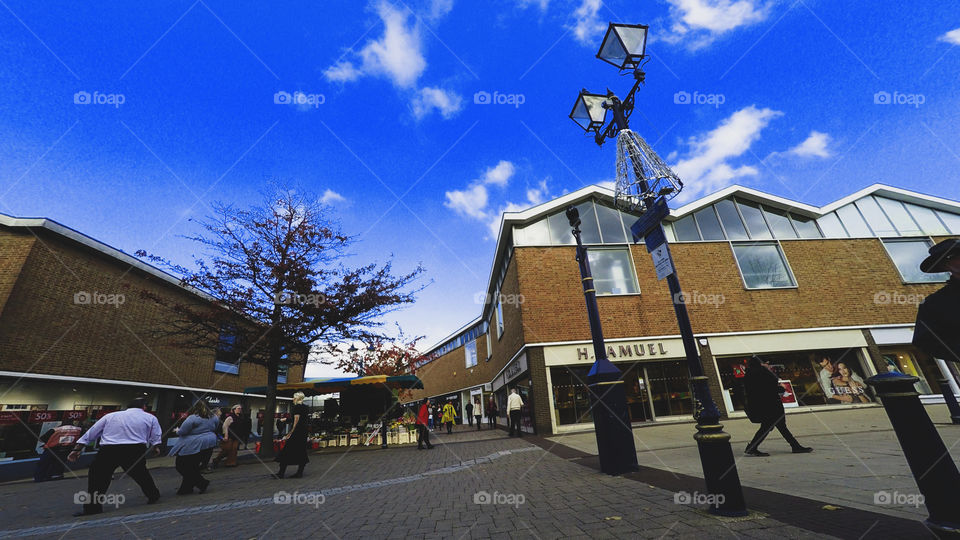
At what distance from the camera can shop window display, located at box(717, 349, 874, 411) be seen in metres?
14.7

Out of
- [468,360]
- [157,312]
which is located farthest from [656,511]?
[468,360]

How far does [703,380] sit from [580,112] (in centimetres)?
422

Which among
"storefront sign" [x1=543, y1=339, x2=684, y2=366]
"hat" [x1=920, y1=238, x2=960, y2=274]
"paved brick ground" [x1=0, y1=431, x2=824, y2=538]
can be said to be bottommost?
"paved brick ground" [x1=0, y1=431, x2=824, y2=538]

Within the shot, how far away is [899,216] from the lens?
714 inches

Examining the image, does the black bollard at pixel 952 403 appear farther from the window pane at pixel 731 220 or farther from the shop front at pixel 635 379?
the window pane at pixel 731 220

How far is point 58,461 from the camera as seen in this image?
408 inches

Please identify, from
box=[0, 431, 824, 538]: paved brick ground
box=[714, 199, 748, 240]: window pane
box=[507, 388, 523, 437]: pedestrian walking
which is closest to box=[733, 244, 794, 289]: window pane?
box=[714, 199, 748, 240]: window pane

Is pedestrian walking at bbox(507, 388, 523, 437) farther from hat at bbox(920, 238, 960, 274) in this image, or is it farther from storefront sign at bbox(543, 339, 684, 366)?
hat at bbox(920, 238, 960, 274)

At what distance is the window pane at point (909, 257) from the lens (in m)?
16.8

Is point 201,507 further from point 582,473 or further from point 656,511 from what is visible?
point 656,511

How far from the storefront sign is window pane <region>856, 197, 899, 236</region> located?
12.5 metres

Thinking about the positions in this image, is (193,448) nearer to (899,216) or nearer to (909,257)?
(909,257)

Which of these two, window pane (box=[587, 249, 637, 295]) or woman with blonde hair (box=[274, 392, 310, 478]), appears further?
window pane (box=[587, 249, 637, 295])

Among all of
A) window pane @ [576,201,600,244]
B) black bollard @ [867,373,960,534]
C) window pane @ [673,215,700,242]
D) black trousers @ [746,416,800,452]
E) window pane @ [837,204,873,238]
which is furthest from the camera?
window pane @ [837,204,873,238]
